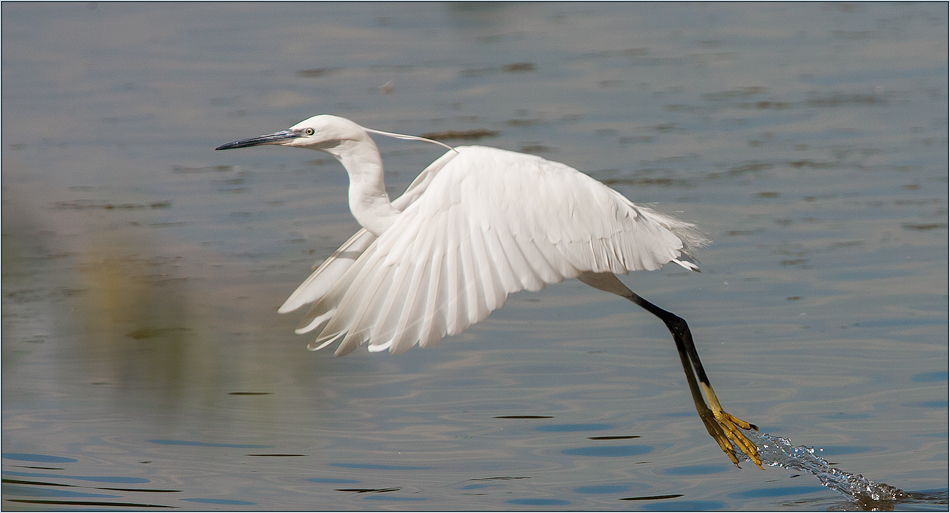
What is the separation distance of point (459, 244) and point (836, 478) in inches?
66.0

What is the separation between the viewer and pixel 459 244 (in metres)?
3.16

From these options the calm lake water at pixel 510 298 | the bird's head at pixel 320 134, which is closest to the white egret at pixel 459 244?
the bird's head at pixel 320 134

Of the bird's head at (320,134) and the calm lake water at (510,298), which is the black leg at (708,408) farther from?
the bird's head at (320,134)

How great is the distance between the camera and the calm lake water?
1854mm

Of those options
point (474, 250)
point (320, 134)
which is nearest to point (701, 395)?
point (474, 250)

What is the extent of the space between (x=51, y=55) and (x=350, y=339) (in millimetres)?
8914

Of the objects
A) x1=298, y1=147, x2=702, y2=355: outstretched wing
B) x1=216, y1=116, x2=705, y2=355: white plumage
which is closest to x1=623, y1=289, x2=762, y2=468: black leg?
x1=216, y1=116, x2=705, y2=355: white plumage

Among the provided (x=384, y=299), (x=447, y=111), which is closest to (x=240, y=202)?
(x=447, y=111)

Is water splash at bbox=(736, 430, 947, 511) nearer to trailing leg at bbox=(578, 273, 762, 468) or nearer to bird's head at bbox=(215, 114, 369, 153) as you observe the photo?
trailing leg at bbox=(578, 273, 762, 468)

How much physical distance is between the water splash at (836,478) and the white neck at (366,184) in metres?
1.55

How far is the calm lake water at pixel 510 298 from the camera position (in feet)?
6.08

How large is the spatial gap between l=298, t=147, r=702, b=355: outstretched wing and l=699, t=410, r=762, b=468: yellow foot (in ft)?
2.34

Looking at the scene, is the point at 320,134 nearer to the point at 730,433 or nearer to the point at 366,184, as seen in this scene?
the point at 366,184

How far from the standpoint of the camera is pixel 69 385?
16.0ft
